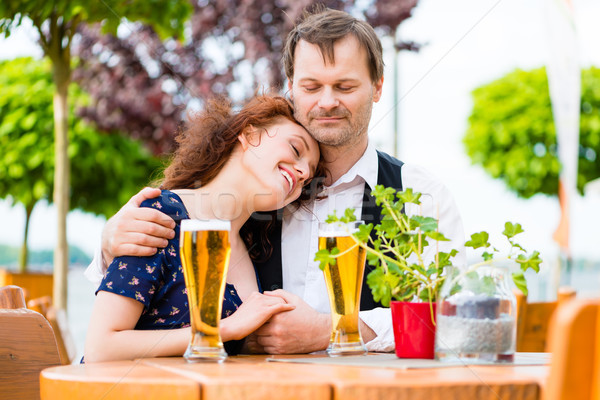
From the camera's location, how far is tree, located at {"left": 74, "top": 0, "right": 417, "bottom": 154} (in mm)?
7449

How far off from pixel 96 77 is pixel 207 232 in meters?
8.10

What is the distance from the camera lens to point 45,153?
1353 cm

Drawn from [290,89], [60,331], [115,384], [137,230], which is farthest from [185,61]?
[115,384]

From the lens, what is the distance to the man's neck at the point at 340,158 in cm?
267

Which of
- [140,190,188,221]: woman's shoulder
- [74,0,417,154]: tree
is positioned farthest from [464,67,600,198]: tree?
[140,190,188,221]: woman's shoulder

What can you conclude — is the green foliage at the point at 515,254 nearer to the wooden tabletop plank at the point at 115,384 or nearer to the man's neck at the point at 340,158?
the wooden tabletop plank at the point at 115,384

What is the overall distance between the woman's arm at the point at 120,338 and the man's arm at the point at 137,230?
0.14 m

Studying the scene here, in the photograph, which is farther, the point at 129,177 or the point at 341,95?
the point at 129,177

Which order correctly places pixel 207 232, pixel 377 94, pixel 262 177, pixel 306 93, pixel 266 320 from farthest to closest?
pixel 377 94 → pixel 306 93 → pixel 262 177 → pixel 266 320 → pixel 207 232

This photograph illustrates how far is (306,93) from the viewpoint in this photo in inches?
98.7

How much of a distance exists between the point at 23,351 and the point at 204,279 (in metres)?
0.57

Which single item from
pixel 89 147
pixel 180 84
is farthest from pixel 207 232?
pixel 89 147

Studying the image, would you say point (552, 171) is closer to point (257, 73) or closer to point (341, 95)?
point (257, 73)

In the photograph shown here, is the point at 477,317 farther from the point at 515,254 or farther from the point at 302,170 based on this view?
the point at 302,170
